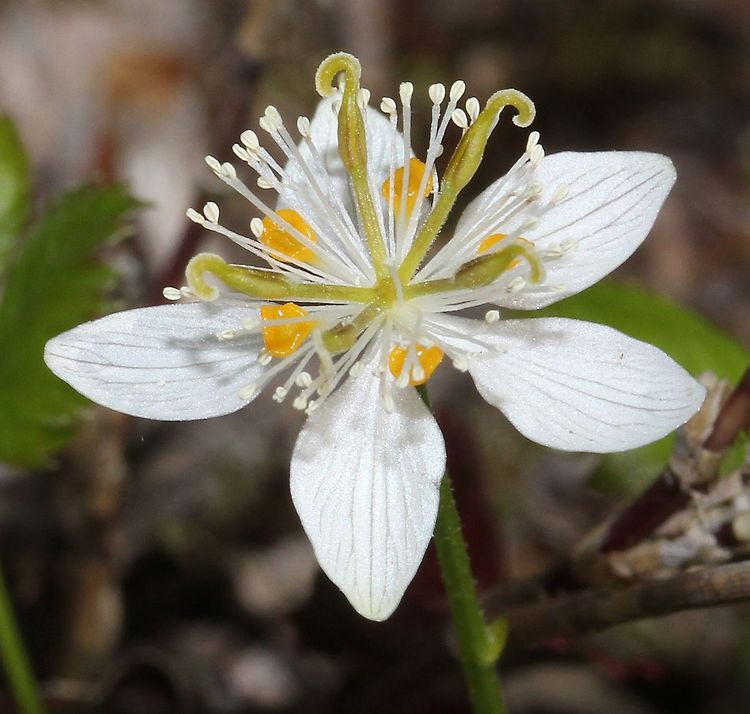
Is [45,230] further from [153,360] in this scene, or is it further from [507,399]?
[507,399]

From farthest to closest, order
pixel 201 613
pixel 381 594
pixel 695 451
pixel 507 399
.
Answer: pixel 201 613 → pixel 695 451 → pixel 507 399 → pixel 381 594

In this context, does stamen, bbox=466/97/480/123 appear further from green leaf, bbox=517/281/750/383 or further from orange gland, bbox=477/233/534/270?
green leaf, bbox=517/281/750/383

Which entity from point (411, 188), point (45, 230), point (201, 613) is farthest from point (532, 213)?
point (201, 613)

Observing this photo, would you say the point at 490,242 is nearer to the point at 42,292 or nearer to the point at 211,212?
the point at 211,212

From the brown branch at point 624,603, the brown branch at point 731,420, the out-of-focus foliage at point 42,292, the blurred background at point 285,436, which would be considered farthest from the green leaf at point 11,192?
the brown branch at point 731,420

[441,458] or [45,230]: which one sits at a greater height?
[45,230]

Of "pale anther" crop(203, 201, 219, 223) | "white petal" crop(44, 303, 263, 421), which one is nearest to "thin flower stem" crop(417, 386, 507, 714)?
"white petal" crop(44, 303, 263, 421)

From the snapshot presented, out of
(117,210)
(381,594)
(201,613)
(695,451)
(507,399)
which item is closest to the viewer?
(381,594)

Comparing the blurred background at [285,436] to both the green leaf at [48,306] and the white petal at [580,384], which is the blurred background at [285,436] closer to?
the green leaf at [48,306]
